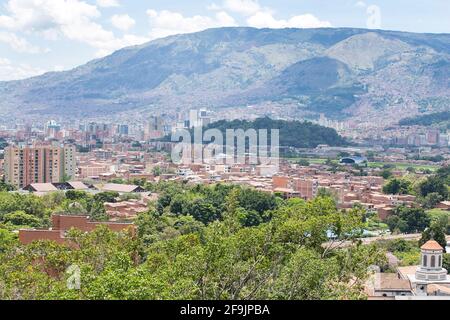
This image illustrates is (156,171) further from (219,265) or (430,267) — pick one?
(219,265)

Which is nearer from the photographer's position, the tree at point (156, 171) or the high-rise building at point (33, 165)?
the high-rise building at point (33, 165)

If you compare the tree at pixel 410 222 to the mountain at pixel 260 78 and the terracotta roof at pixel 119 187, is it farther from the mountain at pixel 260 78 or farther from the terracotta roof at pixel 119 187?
the mountain at pixel 260 78

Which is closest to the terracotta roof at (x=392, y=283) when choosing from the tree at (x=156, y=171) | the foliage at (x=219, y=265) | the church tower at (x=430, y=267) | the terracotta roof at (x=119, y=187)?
the church tower at (x=430, y=267)

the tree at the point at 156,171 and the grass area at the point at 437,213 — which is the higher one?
the tree at the point at 156,171

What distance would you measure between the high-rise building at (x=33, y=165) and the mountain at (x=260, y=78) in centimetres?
3459

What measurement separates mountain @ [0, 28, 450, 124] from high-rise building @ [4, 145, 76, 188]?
34.6m

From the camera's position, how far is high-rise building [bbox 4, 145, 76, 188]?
1886cm

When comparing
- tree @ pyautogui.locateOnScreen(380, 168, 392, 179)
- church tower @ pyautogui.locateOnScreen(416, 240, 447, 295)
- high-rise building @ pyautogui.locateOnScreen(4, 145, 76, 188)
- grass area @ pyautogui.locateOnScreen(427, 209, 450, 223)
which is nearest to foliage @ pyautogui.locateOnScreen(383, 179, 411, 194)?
grass area @ pyautogui.locateOnScreen(427, 209, 450, 223)

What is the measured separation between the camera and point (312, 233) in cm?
483

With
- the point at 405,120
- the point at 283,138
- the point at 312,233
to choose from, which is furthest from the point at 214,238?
the point at 405,120

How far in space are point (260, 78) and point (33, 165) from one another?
5359 cm

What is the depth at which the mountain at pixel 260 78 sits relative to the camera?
190 ft

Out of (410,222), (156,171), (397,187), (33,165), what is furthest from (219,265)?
(156,171)
